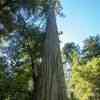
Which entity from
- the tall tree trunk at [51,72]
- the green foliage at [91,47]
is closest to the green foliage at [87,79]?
the tall tree trunk at [51,72]

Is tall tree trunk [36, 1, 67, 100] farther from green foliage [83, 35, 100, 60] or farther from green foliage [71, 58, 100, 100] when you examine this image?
green foliage [83, 35, 100, 60]

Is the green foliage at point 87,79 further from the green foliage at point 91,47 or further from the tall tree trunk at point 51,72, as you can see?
the green foliage at point 91,47

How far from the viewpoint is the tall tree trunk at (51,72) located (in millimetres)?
10250

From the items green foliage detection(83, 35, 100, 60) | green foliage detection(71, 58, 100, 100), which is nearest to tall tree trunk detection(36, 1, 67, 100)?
green foliage detection(71, 58, 100, 100)

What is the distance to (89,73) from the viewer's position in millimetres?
14820

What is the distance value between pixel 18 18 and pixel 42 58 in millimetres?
2213

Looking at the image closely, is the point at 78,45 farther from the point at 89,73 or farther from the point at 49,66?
the point at 49,66

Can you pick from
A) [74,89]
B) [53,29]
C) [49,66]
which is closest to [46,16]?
[53,29]

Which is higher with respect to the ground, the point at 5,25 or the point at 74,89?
the point at 5,25

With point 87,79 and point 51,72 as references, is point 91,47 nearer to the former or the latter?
point 87,79

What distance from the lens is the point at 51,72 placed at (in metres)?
10.8

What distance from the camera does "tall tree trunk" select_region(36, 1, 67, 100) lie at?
1025 centimetres

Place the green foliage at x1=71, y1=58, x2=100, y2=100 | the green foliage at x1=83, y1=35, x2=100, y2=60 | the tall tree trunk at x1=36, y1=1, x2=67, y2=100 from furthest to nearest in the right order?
1. the green foliage at x1=83, y1=35, x2=100, y2=60
2. the green foliage at x1=71, y1=58, x2=100, y2=100
3. the tall tree trunk at x1=36, y1=1, x2=67, y2=100

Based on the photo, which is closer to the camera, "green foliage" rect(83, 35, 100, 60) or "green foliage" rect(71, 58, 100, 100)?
"green foliage" rect(71, 58, 100, 100)
